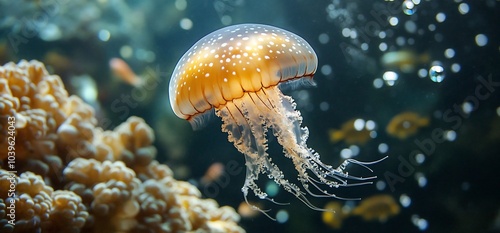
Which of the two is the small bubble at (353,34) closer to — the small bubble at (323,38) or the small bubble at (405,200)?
the small bubble at (323,38)

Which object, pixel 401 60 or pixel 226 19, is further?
pixel 401 60

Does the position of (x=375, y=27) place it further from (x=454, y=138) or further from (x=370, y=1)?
(x=454, y=138)

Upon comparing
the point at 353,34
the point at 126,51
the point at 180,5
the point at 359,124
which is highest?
the point at 180,5

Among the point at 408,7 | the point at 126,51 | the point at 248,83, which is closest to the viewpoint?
the point at 248,83

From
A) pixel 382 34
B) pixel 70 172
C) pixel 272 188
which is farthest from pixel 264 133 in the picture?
pixel 382 34

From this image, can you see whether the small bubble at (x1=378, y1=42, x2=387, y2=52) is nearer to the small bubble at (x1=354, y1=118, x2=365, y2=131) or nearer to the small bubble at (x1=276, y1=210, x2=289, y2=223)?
the small bubble at (x1=354, y1=118, x2=365, y2=131)

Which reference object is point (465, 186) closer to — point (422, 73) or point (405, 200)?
point (405, 200)
